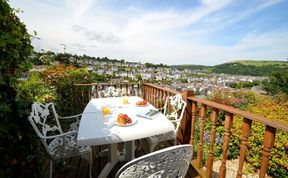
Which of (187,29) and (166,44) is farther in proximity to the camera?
(166,44)

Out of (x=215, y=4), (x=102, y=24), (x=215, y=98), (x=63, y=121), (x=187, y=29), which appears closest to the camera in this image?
(x=63, y=121)

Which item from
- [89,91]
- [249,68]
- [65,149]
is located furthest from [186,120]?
[249,68]

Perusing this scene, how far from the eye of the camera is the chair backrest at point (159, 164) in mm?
846

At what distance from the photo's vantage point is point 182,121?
266cm

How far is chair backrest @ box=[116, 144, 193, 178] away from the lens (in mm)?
846

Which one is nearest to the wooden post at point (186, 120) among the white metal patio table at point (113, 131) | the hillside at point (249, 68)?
the white metal patio table at point (113, 131)

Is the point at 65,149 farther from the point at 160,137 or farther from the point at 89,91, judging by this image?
the point at 89,91

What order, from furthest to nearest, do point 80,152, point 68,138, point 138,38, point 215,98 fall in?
point 138,38
point 215,98
point 68,138
point 80,152

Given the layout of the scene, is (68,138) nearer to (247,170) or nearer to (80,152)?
(80,152)

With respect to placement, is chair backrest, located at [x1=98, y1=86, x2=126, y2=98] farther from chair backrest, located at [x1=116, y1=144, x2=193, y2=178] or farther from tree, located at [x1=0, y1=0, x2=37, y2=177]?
chair backrest, located at [x1=116, y1=144, x2=193, y2=178]

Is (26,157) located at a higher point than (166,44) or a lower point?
lower

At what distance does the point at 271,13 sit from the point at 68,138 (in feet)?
34.0

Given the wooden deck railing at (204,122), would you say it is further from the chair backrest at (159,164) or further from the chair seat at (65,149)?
the chair seat at (65,149)

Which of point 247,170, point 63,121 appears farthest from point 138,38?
point 247,170
